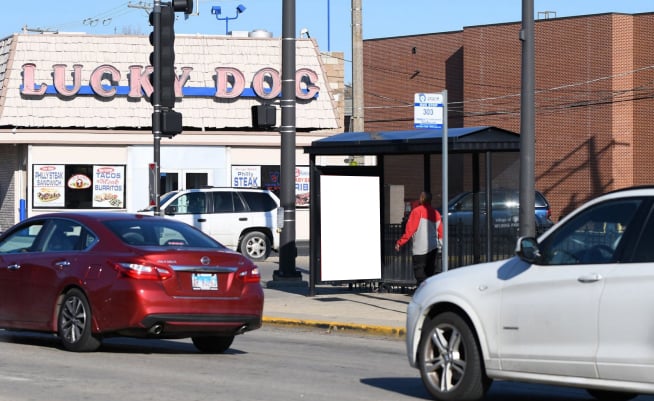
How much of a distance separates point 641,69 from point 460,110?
911cm

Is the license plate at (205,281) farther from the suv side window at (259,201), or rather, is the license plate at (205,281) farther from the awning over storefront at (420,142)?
the suv side window at (259,201)

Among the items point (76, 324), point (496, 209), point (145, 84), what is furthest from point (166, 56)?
point (145, 84)

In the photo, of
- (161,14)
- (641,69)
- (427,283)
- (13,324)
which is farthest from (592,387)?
(641,69)

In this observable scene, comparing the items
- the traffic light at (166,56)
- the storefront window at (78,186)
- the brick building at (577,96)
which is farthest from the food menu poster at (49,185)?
the brick building at (577,96)

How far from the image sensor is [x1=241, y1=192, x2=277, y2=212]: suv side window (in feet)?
103

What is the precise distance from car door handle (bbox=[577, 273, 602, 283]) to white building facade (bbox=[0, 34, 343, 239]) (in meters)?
32.5

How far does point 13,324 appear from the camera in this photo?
1365 cm

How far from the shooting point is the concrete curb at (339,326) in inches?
620

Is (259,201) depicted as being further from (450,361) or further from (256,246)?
(450,361)

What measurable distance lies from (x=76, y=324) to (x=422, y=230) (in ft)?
23.1

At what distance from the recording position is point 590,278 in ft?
28.1

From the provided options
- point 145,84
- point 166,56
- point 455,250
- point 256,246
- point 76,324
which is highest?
point 145,84

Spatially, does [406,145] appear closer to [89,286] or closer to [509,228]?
[509,228]

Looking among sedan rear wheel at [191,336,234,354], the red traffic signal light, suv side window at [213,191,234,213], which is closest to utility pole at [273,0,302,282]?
the red traffic signal light
